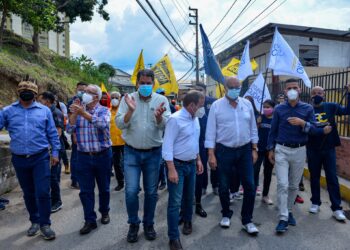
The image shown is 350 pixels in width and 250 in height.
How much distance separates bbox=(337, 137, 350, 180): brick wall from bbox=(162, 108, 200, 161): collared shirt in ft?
13.6

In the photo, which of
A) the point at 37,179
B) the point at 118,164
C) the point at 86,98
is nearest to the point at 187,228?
the point at 37,179

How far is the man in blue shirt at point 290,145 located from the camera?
4305 millimetres

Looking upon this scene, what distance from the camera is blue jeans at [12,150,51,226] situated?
3959 mm

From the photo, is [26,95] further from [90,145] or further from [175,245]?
[175,245]

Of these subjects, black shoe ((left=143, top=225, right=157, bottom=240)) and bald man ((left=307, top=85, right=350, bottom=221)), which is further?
bald man ((left=307, top=85, right=350, bottom=221))

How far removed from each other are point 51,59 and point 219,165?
1553cm

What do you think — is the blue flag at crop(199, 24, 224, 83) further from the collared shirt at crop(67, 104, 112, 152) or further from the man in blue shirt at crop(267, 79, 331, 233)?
the collared shirt at crop(67, 104, 112, 152)

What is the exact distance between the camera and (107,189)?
4.46 metres

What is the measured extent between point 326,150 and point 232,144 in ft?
5.47

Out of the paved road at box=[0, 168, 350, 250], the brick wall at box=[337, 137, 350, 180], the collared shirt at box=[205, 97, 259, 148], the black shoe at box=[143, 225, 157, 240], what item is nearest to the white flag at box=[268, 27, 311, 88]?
the brick wall at box=[337, 137, 350, 180]

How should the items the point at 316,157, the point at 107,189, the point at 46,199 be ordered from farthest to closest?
the point at 316,157 → the point at 107,189 → the point at 46,199

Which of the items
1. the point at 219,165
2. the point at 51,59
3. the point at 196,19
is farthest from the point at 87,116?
the point at 196,19

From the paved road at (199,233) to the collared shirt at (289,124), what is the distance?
1205mm

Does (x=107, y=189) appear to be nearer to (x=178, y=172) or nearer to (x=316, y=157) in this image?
(x=178, y=172)
